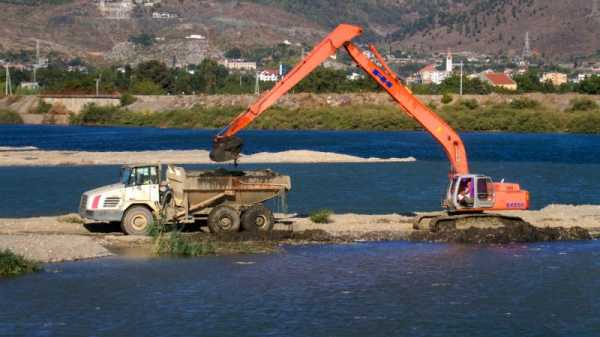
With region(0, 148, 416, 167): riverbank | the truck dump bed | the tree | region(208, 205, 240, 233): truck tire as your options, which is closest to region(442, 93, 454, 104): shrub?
region(0, 148, 416, 167): riverbank

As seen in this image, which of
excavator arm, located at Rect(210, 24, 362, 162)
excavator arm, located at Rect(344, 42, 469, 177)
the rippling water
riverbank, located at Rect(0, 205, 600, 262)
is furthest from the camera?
the rippling water

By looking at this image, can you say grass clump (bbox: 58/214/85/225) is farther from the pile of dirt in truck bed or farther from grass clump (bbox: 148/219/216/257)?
the pile of dirt in truck bed

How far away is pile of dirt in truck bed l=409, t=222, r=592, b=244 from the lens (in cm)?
3772

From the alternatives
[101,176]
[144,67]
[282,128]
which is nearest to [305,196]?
[101,176]

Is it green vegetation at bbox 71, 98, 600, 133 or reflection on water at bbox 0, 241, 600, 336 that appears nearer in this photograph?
reflection on water at bbox 0, 241, 600, 336

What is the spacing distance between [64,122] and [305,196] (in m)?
118

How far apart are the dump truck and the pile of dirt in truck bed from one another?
5.17m

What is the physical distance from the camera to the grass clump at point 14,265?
31344 millimetres

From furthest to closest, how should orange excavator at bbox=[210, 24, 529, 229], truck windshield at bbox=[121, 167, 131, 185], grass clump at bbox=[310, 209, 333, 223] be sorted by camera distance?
1. grass clump at bbox=[310, 209, 333, 223]
2. truck windshield at bbox=[121, 167, 131, 185]
3. orange excavator at bbox=[210, 24, 529, 229]

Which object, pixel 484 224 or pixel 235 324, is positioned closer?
pixel 235 324

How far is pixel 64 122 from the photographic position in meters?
168

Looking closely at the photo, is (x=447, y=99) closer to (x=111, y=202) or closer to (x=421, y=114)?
(x=421, y=114)

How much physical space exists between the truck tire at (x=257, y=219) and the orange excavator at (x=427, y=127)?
1.91 m

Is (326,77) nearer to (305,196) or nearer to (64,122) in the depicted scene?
(64,122)
